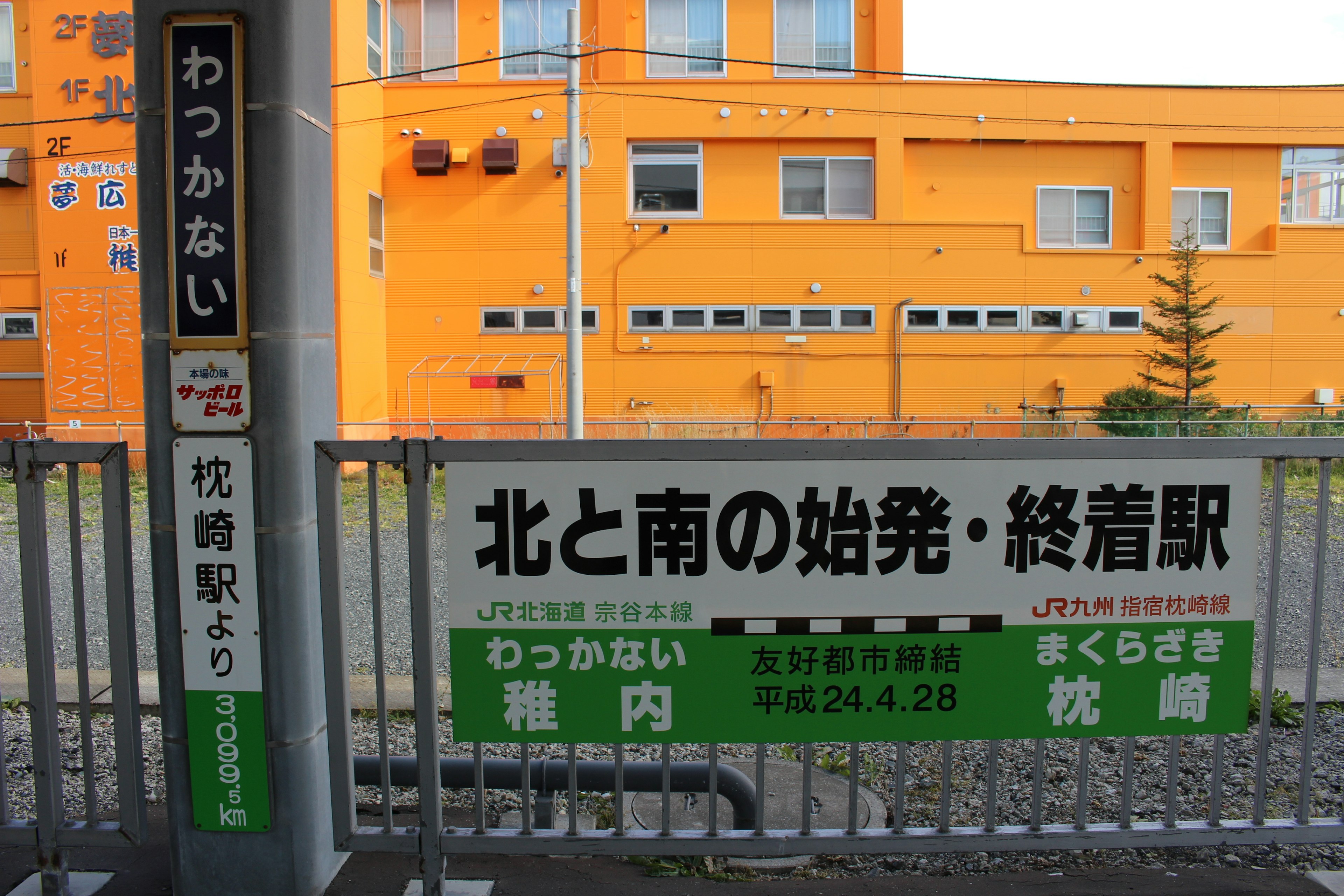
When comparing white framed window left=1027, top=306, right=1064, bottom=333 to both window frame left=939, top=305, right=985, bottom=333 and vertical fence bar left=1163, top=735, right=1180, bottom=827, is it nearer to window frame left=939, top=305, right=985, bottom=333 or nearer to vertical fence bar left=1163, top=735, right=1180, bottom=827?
window frame left=939, top=305, right=985, bottom=333

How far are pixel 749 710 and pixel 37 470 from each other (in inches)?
103

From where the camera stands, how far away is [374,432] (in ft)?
65.2

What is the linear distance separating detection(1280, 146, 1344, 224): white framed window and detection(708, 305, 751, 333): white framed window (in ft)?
48.2

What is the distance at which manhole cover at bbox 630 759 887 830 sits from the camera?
385cm

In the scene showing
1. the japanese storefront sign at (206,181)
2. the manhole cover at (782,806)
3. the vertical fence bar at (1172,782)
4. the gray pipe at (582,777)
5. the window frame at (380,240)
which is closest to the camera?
the japanese storefront sign at (206,181)

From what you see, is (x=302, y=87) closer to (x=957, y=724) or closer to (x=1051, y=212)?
(x=957, y=724)

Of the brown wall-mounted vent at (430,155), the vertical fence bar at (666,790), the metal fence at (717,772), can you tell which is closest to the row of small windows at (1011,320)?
the brown wall-mounted vent at (430,155)

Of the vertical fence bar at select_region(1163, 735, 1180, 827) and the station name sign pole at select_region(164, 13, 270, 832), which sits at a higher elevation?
the station name sign pole at select_region(164, 13, 270, 832)

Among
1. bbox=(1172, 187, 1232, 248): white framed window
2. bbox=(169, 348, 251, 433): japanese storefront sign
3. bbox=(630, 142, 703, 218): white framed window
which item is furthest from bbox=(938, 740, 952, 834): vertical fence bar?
bbox=(1172, 187, 1232, 248): white framed window

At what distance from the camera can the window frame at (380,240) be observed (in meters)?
21.0

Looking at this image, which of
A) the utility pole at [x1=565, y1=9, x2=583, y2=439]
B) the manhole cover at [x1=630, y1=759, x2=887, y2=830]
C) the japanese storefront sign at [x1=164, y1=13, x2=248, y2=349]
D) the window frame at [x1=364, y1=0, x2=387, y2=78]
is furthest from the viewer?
the window frame at [x1=364, y1=0, x2=387, y2=78]

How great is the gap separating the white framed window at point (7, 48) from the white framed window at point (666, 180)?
13807 mm

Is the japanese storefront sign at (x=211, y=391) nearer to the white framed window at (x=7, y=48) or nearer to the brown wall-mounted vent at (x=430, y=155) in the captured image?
the brown wall-mounted vent at (x=430, y=155)

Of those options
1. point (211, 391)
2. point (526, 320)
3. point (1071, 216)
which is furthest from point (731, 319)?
point (211, 391)
